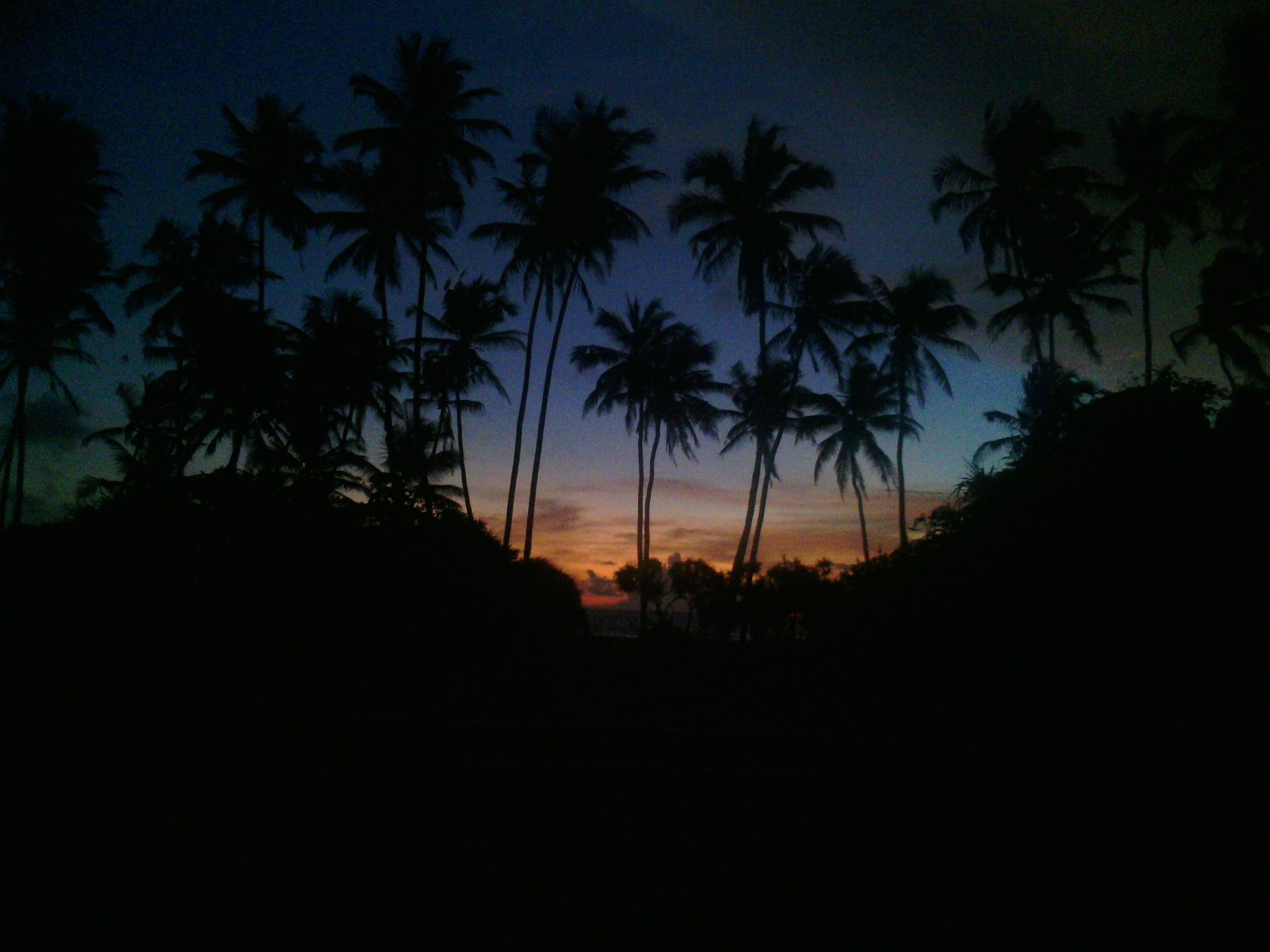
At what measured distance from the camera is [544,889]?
14.6 ft

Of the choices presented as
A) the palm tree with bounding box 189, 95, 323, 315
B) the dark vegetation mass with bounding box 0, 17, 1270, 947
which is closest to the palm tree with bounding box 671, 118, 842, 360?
the dark vegetation mass with bounding box 0, 17, 1270, 947

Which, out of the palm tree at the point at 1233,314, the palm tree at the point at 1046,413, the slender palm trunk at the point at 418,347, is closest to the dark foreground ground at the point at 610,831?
the palm tree at the point at 1046,413

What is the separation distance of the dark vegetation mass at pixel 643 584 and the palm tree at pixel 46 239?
0.38 feet

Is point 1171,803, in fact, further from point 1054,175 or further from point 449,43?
point 449,43

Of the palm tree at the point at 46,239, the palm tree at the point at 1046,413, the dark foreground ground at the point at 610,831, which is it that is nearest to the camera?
the dark foreground ground at the point at 610,831

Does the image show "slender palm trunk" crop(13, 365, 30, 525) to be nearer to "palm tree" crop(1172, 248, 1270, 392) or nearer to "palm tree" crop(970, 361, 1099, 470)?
"palm tree" crop(970, 361, 1099, 470)

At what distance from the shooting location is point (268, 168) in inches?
897

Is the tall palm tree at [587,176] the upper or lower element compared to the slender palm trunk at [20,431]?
upper

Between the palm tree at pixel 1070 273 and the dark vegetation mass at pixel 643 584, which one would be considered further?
the palm tree at pixel 1070 273

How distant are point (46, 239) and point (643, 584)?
82.7 feet

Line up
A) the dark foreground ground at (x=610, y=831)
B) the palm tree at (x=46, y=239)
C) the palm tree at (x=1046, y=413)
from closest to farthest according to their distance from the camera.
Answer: the dark foreground ground at (x=610, y=831)
the palm tree at (x=1046, y=413)
the palm tree at (x=46, y=239)

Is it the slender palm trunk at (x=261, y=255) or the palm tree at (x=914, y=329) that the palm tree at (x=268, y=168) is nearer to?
the slender palm trunk at (x=261, y=255)

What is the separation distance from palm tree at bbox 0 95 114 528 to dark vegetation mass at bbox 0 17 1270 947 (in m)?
0.12

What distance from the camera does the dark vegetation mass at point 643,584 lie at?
5.62 meters
